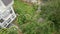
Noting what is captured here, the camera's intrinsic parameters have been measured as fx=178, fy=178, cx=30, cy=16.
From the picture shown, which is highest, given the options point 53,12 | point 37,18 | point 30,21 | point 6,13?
point 6,13

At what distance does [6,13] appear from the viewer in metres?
16.7

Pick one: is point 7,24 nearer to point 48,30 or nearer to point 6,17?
point 6,17

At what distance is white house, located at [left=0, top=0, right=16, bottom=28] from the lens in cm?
1586

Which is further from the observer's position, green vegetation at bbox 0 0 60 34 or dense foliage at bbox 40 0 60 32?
dense foliage at bbox 40 0 60 32

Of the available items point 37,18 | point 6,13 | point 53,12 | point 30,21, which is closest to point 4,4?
point 6,13

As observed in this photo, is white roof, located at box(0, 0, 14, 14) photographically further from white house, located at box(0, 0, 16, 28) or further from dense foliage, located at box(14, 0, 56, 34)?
dense foliage, located at box(14, 0, 56, 34)

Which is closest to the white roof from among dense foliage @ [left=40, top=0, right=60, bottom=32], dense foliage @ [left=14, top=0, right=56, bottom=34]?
dense foliage @ [left=14, top=0, right=56, bottom=34]

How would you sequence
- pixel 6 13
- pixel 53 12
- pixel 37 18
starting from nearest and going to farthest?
pixel 53 12, pixel 6 13, pixel 37 18

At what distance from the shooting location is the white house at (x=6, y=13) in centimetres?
1586

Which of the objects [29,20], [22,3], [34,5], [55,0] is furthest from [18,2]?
[55,0]

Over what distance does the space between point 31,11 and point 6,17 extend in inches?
121

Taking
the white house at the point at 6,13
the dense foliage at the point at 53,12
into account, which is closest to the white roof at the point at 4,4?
the white house at the point at 6,13

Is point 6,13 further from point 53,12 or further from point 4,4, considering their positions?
point 53,12

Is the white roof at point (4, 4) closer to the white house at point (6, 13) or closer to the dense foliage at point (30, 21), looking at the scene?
the white house at point (6, 13)
